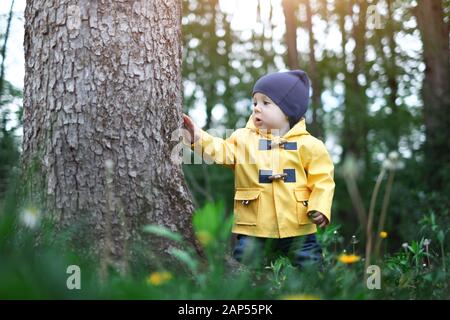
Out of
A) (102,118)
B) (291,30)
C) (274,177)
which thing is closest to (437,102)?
(291,30)

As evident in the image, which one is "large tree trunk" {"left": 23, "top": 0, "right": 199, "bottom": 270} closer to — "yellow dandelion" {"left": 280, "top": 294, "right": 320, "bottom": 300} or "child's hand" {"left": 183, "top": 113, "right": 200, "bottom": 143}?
"child's hand" {"left": 183, "top": 113, "right": 200, "bottom": 143}

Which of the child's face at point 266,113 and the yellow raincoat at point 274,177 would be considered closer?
the yellow raincoat at point 274,177

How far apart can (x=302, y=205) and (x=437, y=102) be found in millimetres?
7392

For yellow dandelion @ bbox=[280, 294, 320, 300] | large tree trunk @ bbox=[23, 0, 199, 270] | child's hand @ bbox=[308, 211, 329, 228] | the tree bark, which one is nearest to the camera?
yellow dandelion @ bbox=[280, 294, 320, 300]

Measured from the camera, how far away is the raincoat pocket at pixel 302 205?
3908mm

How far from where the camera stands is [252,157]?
3967 millimetres

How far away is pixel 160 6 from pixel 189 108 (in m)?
11.3

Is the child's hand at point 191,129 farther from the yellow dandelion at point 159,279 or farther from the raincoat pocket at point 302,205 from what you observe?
the yellow dandelion at point 159,279

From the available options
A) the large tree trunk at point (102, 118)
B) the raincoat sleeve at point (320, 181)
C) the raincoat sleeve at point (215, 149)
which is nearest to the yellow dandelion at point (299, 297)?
the large tree trunk at point (102, 118)

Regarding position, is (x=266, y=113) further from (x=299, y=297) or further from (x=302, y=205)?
(x=299, y=297)

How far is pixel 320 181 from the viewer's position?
389 centimetres

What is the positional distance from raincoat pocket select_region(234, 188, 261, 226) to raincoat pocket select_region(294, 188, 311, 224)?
24 cm

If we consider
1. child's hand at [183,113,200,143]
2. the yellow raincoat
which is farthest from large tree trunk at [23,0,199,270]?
the yellow raincoat

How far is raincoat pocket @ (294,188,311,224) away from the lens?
391 cm
